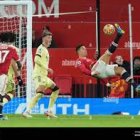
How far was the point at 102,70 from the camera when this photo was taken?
1505 centimetres

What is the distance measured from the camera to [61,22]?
17812 millimetres

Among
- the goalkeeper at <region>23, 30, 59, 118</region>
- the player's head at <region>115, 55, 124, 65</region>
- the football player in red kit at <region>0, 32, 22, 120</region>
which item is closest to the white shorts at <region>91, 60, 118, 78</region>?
the player's head at <region>115, 55, 124, 65</region>

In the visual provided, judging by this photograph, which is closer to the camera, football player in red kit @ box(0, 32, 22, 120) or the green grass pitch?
the green grass pitch

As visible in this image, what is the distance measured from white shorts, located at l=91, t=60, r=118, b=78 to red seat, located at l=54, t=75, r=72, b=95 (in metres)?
0.89

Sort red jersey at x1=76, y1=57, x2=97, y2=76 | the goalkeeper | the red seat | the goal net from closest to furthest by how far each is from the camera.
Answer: the goalkeeper, the goal net, red jersey at x1=76, y1=57, x2=97, y2=76, the red seat

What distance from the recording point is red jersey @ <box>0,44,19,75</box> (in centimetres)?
1179

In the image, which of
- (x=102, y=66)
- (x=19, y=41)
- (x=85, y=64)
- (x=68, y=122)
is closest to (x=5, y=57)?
(x=68, y=122)

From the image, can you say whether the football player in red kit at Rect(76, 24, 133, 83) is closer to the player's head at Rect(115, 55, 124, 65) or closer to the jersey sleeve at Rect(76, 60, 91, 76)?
the jersey sleeve at Rect(76, 60, 91, 76)

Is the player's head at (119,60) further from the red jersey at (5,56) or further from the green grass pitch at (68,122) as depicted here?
the red jersey at (5,56)

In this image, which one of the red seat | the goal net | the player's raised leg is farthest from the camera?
the red seat

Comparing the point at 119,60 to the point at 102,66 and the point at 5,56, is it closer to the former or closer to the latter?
the point at 102,66
